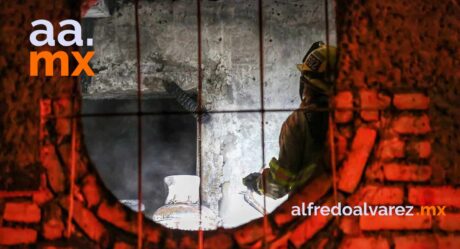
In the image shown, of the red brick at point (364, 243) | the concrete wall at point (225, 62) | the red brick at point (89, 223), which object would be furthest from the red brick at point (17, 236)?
the concrete wall at point (225, 62)

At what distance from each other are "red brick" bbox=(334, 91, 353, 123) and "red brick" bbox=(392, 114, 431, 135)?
15 cm

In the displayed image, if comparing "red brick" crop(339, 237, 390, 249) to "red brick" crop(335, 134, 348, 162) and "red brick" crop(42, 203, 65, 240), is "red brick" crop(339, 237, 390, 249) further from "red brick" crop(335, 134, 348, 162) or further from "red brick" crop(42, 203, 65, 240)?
"red brick" crop(42, 203, 65, 240)

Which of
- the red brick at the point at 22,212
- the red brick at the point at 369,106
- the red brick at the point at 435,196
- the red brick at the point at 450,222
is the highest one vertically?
the red brick at the point at 369,106

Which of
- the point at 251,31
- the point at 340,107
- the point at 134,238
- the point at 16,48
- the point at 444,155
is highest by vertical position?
the point at 251,31

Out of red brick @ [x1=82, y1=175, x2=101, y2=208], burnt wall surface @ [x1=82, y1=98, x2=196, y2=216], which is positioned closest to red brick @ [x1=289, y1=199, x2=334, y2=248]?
red brick @ [x1=82, y1=175, x2=101, y2=208]

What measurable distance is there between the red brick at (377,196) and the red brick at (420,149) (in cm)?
13

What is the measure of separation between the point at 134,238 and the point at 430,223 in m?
0.98

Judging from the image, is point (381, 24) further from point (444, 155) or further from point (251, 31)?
point (251, 31)

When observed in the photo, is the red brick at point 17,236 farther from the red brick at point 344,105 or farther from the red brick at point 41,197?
the red brick at point 344,105

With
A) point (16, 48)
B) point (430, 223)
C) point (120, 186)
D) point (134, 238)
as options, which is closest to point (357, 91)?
point (430, 223)

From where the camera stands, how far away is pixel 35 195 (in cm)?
166

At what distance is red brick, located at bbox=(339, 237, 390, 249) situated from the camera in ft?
5.32

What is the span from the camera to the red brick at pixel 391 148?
1.65 meters

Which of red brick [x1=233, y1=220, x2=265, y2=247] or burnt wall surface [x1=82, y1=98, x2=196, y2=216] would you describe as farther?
burnt wall surface [x1=82, y1=98, x2=196, y2=216]
